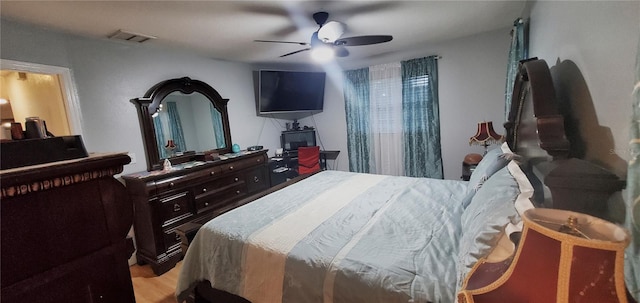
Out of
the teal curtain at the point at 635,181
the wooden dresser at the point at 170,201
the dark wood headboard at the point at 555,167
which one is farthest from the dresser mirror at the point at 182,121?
the teal curtain at the point at 635,181

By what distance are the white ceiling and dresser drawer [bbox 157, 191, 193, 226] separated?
66.1 inches

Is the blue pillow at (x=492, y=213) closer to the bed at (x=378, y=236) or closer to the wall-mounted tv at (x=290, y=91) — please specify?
the bed at (x=378, y=236)

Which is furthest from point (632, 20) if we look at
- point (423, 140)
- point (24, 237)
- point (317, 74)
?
point (317, 74)

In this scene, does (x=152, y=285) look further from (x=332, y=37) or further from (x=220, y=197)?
(x=332, y=37)

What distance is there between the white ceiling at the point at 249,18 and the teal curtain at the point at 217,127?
829 millimetres

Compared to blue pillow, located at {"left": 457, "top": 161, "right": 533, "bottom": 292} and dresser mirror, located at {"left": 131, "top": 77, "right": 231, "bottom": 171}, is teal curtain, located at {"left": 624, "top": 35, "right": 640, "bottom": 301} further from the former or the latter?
dresser mirror, located at {"left": 131, "top": 77, "right": 231, "bottom": 171}

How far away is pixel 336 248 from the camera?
1433 mm

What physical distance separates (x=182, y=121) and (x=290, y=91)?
1813mm

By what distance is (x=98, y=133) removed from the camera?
8.67 feet

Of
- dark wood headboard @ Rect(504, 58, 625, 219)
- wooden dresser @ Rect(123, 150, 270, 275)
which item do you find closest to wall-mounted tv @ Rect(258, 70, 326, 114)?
wooden dresser @ Rect(123, 150, 270, 275)

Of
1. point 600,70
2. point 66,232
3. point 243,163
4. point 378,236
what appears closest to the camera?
point 66,232

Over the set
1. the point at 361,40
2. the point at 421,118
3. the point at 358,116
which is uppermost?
the point at 361,40

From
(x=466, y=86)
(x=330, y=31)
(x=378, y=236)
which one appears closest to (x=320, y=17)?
(x=330, y=31)

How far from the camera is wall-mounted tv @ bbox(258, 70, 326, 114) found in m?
4.26
